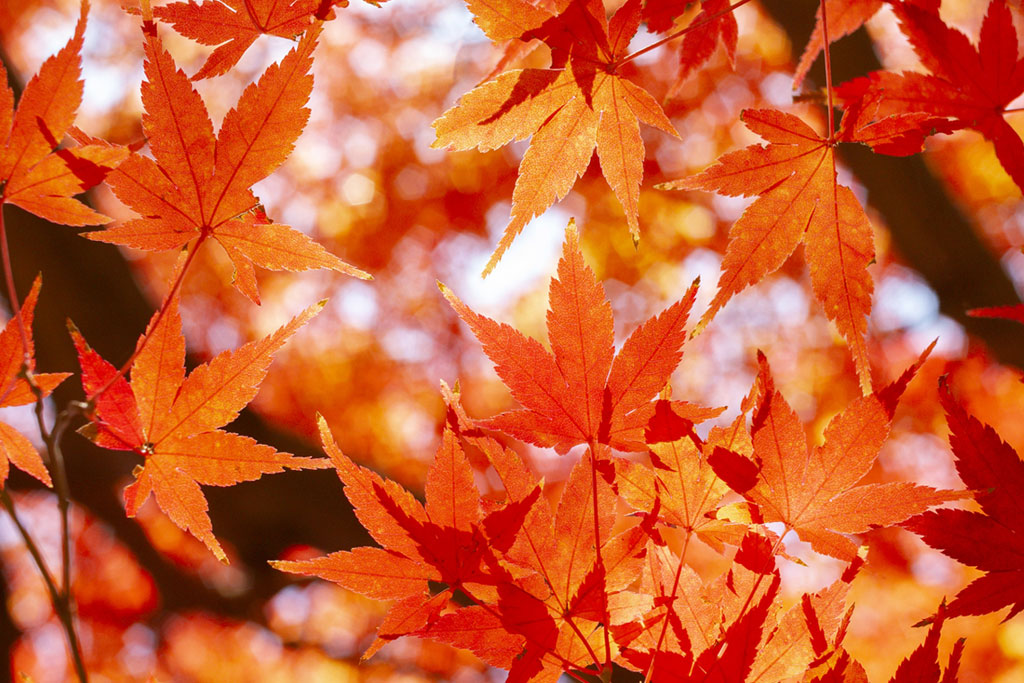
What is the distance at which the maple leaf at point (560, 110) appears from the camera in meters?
0.62

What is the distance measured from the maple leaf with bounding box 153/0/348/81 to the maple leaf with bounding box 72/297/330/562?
0.77ft

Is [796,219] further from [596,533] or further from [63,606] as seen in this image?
[63,606]

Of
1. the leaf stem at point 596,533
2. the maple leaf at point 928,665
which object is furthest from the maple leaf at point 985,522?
the leaf stem at point 596,533

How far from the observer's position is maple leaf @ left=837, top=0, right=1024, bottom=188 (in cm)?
69

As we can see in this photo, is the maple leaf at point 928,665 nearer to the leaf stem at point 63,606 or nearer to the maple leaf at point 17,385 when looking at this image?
the leaf stem at point 63,606

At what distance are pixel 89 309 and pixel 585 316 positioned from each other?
2.10m

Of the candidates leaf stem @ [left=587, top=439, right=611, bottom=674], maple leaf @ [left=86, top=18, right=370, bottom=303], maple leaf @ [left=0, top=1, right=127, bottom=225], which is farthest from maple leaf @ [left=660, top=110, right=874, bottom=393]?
maple leaf @ [left=0, top=1, right=127, bottom=225]

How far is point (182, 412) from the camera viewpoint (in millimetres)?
636

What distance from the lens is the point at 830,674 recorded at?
532mm

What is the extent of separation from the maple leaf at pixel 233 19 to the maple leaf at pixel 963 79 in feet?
1.69

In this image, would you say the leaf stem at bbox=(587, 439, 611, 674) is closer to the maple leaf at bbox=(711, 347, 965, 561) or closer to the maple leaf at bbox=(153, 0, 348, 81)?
the maple leaf at bbox=(711, 347, 965, 561)

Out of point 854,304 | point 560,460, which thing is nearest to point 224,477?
point 854,304

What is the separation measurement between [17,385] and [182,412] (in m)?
0.14

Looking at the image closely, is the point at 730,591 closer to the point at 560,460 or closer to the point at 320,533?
the point at 320,533
